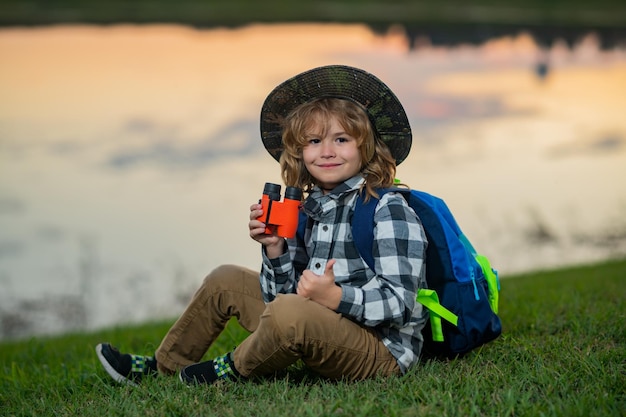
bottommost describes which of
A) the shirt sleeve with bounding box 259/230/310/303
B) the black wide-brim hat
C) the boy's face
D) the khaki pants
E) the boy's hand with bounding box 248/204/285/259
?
the khaki pants

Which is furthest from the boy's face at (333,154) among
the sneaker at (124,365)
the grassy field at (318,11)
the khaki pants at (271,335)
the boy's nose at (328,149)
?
the grassy field at (318,11)

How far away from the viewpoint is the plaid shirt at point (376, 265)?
351cm

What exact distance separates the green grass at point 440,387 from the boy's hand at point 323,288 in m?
0.39

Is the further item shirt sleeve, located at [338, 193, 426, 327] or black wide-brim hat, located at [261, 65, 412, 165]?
black wide-brim hat, located at [261, 65, 412, 165]

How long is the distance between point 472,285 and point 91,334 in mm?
4497

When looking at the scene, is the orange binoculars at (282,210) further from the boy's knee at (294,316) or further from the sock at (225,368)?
the sock at (225,368)

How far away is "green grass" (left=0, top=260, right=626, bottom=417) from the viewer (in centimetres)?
323

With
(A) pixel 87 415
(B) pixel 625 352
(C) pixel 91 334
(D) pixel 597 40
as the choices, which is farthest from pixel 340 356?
(D) pixel 597 40

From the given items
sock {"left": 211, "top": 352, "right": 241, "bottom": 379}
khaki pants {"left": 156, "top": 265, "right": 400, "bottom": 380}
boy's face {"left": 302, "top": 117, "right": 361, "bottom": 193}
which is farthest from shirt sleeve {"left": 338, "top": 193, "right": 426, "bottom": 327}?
sock {"left": 211, "top": 352, "right": 241, "bottom": 379}

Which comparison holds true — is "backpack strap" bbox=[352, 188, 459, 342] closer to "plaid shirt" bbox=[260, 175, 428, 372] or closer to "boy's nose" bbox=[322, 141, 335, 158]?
"plaid shirt" bbox=[260, 175, 428, 372]

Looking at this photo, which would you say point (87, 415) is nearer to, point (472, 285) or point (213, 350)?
point (213, 350)

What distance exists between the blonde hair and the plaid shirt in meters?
0.09

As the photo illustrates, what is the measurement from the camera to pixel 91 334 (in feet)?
24.1

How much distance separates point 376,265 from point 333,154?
580 millimetres
